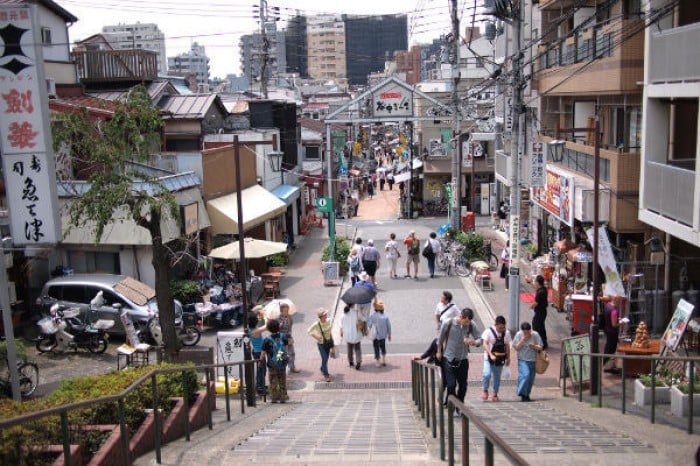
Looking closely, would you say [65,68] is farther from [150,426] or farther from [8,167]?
[150,426]

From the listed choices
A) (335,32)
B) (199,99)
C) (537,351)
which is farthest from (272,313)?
(335,32)

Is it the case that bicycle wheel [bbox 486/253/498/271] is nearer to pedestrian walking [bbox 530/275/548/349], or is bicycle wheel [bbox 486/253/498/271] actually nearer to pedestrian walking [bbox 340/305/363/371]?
pedestrian walking [bbox 530/275/548/349]

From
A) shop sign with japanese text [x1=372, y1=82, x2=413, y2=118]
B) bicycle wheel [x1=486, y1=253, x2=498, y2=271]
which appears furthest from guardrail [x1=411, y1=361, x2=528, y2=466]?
shop sign with japanese text [x1=372, y1=82, x2=413, y2=118]

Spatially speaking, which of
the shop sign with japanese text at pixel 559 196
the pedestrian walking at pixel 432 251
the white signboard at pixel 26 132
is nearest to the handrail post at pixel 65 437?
the white signboard at pixel 26 132

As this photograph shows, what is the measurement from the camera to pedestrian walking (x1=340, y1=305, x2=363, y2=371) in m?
16.2

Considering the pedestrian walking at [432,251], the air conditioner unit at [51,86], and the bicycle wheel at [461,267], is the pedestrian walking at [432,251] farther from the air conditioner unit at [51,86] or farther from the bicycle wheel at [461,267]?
the air conditioner unit at [51,86]

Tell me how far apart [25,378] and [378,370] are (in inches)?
289

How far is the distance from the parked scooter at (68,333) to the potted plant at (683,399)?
12605 mm

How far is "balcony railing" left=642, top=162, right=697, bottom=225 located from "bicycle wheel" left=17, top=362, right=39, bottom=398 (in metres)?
13.2

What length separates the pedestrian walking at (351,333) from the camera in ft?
53.3

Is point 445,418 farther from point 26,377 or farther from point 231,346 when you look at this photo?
point 26,377

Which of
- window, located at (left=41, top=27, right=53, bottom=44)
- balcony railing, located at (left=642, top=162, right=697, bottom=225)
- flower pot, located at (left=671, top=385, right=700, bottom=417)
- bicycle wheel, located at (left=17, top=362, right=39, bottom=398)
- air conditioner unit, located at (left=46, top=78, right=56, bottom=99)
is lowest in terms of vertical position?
bicycle wheel, located at (left=17, top=362, right=39, bottom=398)

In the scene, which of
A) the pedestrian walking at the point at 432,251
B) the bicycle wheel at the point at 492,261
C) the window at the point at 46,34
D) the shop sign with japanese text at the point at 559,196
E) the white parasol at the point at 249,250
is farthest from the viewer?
the window at the point at 46,34

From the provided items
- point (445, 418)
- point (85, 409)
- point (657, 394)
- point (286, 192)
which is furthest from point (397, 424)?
point (286, 192)
